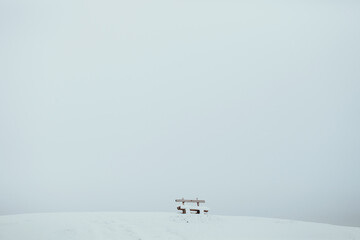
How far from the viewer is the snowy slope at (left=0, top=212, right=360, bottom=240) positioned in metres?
8.54

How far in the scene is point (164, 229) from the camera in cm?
995

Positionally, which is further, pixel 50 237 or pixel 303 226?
pixel 303 226

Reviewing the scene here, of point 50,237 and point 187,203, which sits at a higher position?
point 187,203

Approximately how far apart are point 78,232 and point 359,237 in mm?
9083

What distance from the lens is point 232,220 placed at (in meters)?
13.0

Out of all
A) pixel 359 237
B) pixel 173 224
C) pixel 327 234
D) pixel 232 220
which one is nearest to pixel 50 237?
pixel 173 224

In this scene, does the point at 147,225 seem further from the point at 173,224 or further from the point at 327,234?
the point at 327,234

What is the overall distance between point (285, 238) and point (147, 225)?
4468mm

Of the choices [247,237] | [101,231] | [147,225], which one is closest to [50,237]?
[101,231]

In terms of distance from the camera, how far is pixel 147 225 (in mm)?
10539

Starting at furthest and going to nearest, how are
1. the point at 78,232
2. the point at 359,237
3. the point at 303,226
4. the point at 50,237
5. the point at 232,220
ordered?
the point at 232,220 < the point at 303,226 < the point at 359,237 < the point at 78,232 < the point at 50,237

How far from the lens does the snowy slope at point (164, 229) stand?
336 inches

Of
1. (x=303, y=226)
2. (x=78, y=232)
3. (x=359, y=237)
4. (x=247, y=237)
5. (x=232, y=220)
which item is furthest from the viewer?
(x=232, y=220)

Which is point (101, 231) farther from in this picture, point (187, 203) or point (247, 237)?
point (187, 203)
